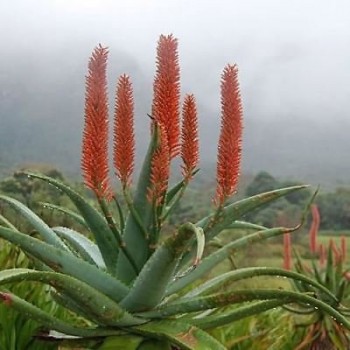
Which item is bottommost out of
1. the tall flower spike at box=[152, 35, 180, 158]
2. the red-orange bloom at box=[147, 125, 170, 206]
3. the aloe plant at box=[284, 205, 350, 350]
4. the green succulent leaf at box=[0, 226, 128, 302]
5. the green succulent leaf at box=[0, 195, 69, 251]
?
the aloe plant at box=[284, 205, 350, 350]

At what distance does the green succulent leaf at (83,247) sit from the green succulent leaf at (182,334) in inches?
11.6

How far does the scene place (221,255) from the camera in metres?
2.20

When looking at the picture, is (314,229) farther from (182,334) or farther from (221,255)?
(182,334)

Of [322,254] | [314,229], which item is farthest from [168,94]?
[322,254]

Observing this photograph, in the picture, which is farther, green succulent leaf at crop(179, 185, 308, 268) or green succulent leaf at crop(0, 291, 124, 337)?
green succulent leaf at crop(179, 185, 308, 268)

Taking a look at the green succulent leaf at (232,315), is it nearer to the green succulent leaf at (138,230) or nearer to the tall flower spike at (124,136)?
the green succulent leaf at (138,230)

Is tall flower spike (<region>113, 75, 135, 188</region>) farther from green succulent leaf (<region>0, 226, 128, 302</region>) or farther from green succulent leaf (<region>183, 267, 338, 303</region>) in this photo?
green succulent leaf (<region>183, 267, 338, 303</region>)

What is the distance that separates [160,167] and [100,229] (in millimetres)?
362

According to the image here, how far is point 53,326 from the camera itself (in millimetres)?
2066

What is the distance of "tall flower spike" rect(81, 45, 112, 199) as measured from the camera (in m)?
1.97

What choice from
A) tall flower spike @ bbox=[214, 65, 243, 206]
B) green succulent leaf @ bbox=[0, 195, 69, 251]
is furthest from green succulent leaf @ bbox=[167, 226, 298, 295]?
green succulent leaf @ bbox=[0, 195, 69, 251]

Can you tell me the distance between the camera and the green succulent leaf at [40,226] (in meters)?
2.25

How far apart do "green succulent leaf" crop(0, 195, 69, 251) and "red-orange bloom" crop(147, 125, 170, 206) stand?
0.39m

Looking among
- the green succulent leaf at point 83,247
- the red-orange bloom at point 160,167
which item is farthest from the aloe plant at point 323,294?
the red-orange bloom at point 160,167
